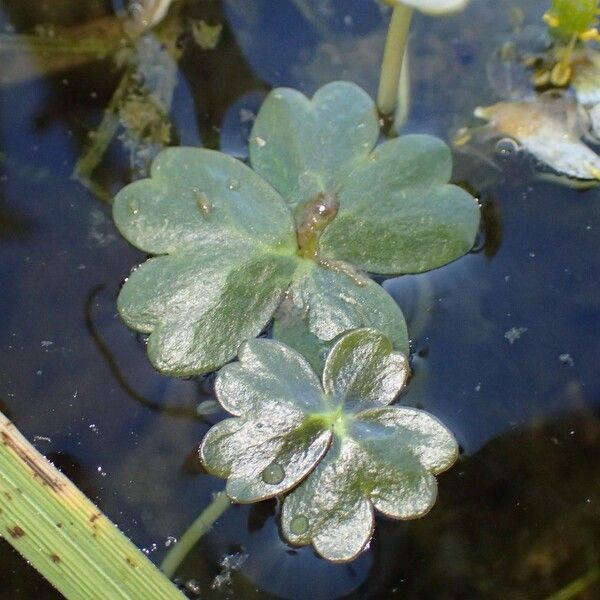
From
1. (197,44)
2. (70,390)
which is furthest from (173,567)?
(197,44)

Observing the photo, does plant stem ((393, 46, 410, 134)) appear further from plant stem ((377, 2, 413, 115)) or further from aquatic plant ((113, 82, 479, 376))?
aquatic plant ((113, 82, 479, 376))

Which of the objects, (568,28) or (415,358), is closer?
(415,358)

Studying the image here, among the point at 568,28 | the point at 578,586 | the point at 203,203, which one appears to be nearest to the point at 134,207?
the point at 203,203

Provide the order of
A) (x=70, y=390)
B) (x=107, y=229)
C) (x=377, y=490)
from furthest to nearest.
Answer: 1. (x=107, y=229)
2. (x=70, y=390)
3. (x=377, y=490)

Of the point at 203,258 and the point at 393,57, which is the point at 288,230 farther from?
the point at 393,57

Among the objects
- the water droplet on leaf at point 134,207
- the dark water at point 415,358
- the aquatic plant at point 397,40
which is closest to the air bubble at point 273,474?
the dark water at point 415,358

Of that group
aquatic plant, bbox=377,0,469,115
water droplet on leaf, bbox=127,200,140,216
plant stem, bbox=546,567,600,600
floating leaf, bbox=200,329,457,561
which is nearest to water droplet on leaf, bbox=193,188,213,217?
water droplet on leaf, bbox=127,200,140,216

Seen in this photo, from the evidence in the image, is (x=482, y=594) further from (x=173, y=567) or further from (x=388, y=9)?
(x=388, y=9)

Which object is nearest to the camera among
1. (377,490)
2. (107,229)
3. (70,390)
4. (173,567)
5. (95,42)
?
(377,490)
